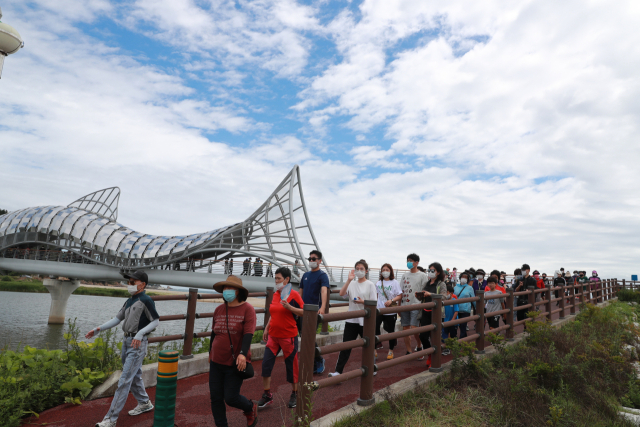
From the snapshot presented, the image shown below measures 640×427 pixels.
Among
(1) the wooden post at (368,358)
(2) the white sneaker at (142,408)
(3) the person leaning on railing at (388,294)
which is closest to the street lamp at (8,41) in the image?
(2) the white sneaker at (142,408)

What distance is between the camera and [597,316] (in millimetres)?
11195

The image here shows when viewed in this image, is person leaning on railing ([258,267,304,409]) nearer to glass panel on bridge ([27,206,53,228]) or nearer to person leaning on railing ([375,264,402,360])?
person leaning on railing ([375,264,402,360])

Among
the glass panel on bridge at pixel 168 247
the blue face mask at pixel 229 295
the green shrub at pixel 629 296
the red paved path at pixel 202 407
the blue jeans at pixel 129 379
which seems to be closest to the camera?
the blue face mask at pixel 229 295

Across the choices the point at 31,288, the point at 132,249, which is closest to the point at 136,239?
the point at 132,249

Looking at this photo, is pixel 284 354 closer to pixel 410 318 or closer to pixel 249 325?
pixel 249 325

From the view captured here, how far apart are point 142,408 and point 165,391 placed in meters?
1.07

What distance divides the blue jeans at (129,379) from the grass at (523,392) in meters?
2.21

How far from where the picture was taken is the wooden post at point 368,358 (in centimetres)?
396

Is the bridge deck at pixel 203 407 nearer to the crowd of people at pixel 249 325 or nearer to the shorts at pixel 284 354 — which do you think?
the crowd of people at pixel 249 325

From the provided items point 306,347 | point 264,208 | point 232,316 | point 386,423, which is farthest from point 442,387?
point 264,208

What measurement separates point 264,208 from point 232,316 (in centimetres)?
3490

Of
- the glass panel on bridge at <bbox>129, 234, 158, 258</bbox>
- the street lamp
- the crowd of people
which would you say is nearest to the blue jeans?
the crowd of people

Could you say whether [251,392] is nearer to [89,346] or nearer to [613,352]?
[89,346]

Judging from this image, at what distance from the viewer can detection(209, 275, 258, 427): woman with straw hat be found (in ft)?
12.0
